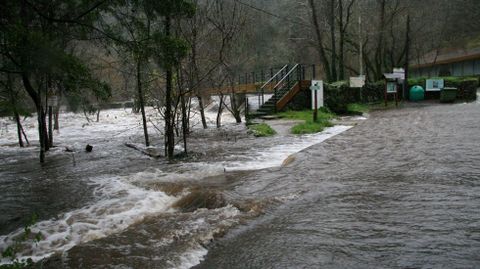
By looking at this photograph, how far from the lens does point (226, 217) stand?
623 cm

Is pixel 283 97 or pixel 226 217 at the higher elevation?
pixel 283 97

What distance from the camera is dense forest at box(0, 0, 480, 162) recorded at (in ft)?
26.3

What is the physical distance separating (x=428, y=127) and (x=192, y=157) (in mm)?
8016

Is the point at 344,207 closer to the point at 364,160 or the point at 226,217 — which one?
the point at 226,217

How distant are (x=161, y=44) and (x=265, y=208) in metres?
3.72

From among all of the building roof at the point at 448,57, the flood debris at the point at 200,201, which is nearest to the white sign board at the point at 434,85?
the building roof at the point at 448,57

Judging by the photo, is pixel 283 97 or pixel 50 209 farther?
pixel 283 97

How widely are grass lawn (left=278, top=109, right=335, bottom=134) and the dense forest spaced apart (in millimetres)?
3026

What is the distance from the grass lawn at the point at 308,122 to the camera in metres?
15.4

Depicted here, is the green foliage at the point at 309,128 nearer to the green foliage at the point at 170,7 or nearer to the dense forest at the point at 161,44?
the dense forest at the point at 161,44

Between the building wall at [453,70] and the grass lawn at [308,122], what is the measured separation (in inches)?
1007

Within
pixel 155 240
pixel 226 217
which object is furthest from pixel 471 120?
pixel 155 240

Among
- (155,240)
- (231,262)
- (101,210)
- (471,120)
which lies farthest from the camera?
(471,120)

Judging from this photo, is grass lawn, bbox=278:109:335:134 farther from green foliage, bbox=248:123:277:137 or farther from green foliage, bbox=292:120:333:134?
green foliage, bbox=248:123:277:137
